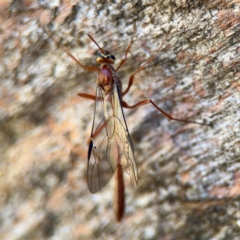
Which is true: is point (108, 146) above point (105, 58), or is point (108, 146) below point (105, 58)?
below

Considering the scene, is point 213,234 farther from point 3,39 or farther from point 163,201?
point 3,39

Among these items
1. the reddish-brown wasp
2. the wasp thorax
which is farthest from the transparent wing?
the wasp thorax

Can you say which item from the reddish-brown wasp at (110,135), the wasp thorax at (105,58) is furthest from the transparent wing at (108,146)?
the wasp thorax at (105,58)

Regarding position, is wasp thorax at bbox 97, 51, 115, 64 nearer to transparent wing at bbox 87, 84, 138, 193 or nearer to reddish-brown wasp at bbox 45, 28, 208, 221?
reddish-brown wasp at bbox 45, 28, 208, 221

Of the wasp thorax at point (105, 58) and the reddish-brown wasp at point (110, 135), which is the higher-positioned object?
the wasp thorax at point (105, 58)

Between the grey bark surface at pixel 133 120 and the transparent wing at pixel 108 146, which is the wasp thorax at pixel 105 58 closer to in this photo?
the grey bark surface at pixel 133 120

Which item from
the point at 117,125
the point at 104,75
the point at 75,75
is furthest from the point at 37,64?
the point at 117,125

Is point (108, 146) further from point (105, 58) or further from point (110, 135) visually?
point (105, 58)

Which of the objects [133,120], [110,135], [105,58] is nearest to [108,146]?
[110,135]
